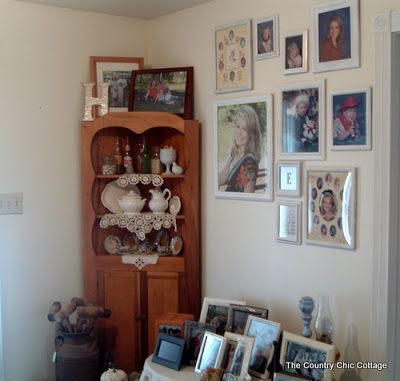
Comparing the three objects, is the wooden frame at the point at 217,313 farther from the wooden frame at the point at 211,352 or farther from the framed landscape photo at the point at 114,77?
the framed landscape photo at the point at 114,77

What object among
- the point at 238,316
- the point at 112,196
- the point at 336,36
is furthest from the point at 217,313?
the point at 336,36

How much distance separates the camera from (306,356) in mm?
2342

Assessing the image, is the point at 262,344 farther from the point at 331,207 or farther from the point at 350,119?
the point at 350,119

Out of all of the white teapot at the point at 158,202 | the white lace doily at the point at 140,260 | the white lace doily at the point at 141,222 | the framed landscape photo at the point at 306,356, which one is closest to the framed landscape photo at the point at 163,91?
the white teapot at the point at 158,202

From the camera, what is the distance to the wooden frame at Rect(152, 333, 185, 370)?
8.84ft

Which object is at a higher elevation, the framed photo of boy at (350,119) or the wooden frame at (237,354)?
the framed photo of boy at (350,119)

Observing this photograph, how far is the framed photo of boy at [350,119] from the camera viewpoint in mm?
2391

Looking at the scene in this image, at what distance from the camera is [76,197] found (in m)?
3.43

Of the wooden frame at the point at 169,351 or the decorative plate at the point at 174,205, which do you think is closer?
the wooden frame at the point at 169,351

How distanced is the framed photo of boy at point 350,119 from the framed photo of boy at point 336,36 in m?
0.13

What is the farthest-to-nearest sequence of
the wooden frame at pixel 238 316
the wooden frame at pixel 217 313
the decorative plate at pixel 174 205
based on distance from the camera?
the decorative plate at pixel 174 205 → the wooden frame at pixel 217 313 → the wooden frame at pixel 238 316

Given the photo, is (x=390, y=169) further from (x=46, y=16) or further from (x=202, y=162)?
(x=46, y=16)

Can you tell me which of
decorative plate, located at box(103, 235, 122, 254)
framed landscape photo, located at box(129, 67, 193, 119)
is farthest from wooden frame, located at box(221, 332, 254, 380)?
framed landscape photo, located at box(129, 67, 193, 119)

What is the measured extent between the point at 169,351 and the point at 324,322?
31.4 inches
